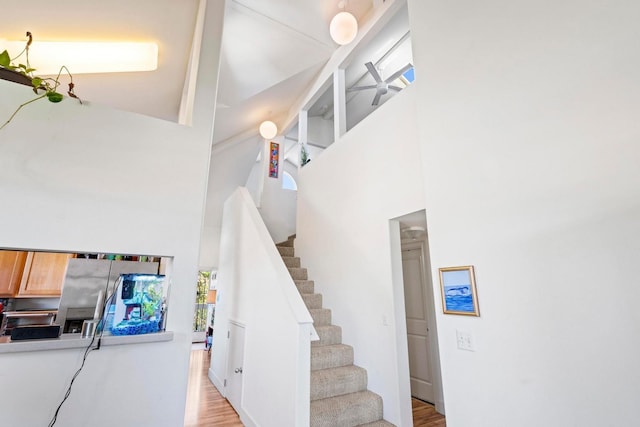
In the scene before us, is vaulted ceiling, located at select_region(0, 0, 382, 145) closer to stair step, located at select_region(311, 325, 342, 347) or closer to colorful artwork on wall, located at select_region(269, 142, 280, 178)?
colorful artwork on wall, located at select_region(269, 142, 280, 178)

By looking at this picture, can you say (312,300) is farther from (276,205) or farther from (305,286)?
(276,205)

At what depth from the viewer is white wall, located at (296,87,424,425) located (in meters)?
2.81

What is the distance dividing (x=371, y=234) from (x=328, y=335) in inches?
51.1

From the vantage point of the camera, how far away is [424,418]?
3.26 meters

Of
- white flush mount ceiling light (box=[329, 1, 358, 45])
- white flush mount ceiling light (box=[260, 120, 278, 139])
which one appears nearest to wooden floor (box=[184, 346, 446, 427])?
white flush mount ceiling light (box=[329, 1, 358, 45])

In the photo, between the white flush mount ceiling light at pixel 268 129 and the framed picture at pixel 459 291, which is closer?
the framed picture at pixel 459 291

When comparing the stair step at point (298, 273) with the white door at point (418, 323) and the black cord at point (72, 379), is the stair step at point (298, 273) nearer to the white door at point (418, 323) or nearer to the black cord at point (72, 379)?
the white door at point (418, 323)

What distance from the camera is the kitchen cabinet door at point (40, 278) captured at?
2.98 m

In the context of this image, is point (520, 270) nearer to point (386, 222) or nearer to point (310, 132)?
point (386, 222)

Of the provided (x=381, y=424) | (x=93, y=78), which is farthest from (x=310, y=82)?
(x=381, y=424)

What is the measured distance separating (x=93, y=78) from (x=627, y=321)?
4823mm

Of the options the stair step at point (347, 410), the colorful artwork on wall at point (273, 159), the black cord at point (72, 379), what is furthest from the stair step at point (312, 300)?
the colorful artwork on wall at point (273, 159)

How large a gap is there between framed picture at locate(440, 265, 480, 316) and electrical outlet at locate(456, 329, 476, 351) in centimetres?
13

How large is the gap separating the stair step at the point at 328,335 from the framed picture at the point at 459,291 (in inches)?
67.8
